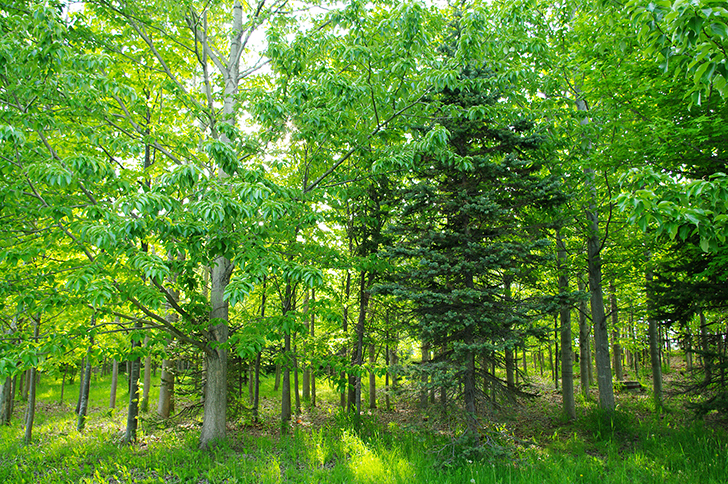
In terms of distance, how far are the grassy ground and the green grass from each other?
0.02 meters

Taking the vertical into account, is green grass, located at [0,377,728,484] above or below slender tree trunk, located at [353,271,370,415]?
below

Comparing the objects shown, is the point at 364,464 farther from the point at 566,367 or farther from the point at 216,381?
the point at 566,367

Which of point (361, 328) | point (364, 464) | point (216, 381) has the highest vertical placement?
point (361, 328)

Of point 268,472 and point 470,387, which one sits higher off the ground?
point 470,387

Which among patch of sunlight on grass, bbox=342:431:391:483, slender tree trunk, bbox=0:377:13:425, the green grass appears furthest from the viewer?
slender tree trunk, bbox=0:377:13:425

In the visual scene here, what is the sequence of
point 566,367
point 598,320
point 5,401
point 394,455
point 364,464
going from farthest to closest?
point 5,401 → point 566,367 → point 598,320 → point 394,455 → point 364,464

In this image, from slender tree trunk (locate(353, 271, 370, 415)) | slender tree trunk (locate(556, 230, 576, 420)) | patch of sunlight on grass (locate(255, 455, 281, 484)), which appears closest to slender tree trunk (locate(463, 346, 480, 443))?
patch of sunlight on grass (locate(255, 455, 281, 484))

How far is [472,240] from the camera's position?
7.54m

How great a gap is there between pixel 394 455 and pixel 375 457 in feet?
1.27

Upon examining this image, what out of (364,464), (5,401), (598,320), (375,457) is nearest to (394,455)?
(375,457)

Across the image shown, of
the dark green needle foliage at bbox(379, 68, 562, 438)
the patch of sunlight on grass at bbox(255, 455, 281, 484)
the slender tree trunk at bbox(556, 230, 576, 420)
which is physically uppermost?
the dark green needle foliage at bbox(379, 68, 562, 438)

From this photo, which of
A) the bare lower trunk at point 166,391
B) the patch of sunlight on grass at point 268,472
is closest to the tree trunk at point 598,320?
the patch of sunlight on grass at point 268,472

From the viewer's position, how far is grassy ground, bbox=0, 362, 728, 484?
5.88m

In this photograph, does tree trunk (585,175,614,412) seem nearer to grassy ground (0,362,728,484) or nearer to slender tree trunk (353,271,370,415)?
grassy ground (0,362,728,484)
